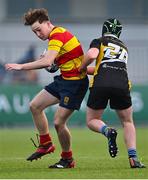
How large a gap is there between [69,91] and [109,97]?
0.61 metres

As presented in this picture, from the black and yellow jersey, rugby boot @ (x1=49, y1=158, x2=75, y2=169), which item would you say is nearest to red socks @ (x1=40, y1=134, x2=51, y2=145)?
rugby boot @ (x1=49, y1=158, x2=75, y2=169)

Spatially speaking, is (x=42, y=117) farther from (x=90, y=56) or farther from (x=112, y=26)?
(x=112, y=26)

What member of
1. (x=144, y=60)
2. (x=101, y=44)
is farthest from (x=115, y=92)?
(x=144, y=60)

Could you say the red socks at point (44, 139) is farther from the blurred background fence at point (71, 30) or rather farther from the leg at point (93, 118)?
the blurred background fence at point (71, 30)

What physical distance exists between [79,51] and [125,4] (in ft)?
91.1

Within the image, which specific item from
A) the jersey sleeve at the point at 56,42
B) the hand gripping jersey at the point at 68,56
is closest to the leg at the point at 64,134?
the hand gripping jersey at the point at 68,56

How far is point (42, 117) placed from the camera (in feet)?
43.5

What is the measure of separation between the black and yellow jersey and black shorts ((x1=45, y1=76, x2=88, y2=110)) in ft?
1.34

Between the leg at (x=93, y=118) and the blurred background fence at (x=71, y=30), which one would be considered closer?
the leg at (x=93, y=118)

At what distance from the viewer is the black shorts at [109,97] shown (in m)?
12.6

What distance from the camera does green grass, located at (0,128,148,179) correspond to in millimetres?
11789

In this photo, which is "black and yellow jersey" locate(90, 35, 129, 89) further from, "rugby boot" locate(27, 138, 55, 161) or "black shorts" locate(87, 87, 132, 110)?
"rugby boot" locate(27, 138, 55, 161)

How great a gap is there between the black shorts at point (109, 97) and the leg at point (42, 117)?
708 millimetres

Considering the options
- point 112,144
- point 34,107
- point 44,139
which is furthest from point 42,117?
point 112,144
